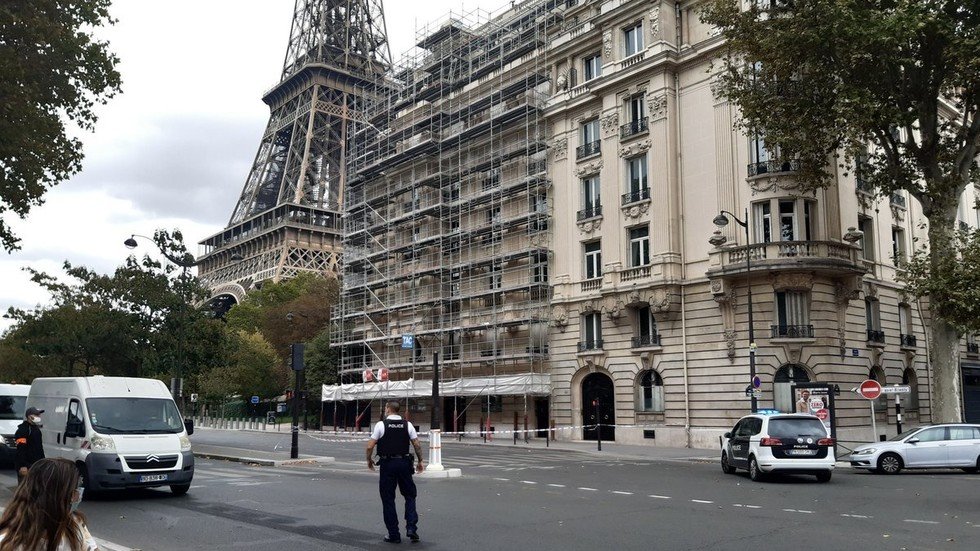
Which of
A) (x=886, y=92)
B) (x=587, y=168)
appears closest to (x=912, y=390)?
(x=886, y=92)

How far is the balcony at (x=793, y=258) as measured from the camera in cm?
3328

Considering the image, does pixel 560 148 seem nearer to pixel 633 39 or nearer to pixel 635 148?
pixel 635 148

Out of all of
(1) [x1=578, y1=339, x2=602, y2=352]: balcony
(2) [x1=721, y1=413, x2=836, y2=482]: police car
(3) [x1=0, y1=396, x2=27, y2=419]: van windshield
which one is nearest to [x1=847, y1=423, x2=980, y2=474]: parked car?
(2) [x1=721, y1=413, x2=836, y2=482]: police car

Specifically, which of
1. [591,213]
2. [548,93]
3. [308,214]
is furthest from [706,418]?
[308,214]

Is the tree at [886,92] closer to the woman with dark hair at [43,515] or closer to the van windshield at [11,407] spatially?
the van windshield at [11,407]

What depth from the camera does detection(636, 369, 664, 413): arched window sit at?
1478 inches

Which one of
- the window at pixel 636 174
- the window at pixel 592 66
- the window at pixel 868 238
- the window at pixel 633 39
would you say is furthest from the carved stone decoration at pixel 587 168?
the window at pixel 868 238

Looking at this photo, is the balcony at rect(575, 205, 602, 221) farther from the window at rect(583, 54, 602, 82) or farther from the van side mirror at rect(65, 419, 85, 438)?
the van side mirror at rect(65, 419, 85, 438)

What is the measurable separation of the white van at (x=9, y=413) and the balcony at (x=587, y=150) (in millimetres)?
27459

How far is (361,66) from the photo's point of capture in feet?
356

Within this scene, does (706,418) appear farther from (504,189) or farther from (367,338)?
(367,338)

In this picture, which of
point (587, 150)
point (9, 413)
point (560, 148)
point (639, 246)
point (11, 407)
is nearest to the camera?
point (9, 413)

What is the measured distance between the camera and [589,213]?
4178 cm

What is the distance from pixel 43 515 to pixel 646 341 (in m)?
35.3
